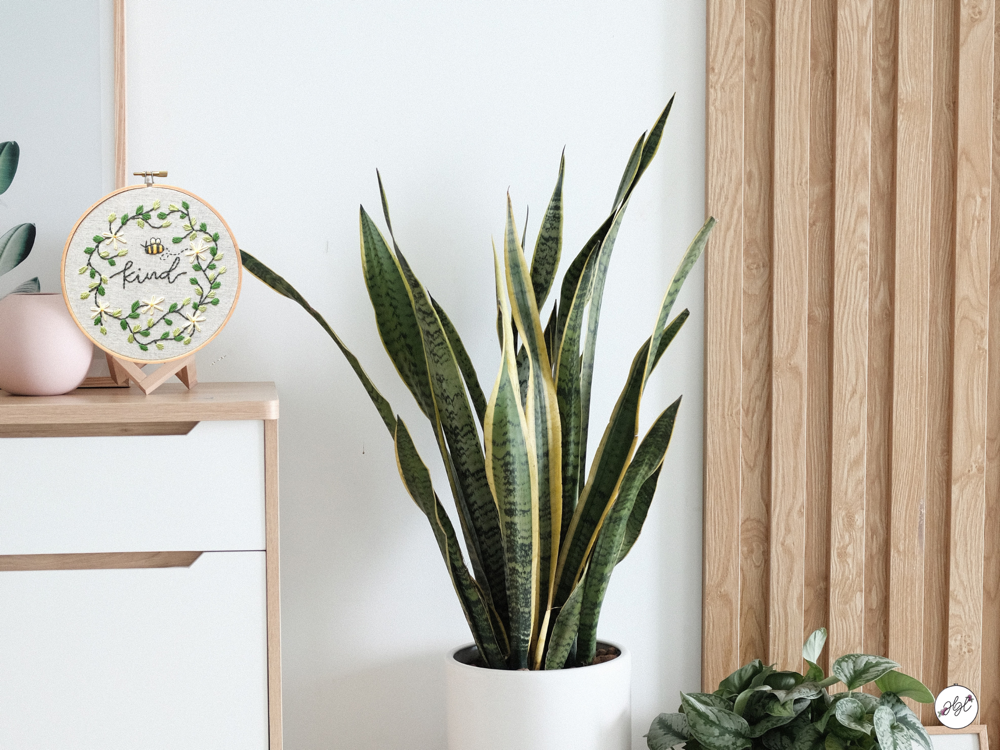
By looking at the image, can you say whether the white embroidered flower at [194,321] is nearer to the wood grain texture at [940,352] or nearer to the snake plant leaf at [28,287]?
the snake plant leaf at [28,287]

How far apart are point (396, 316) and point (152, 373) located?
1.16 feet

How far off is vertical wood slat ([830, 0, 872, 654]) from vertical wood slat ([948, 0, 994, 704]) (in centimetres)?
16

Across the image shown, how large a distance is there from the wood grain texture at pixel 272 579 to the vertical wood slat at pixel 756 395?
81cm

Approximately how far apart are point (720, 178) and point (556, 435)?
1.90 ft

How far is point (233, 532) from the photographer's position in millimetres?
968

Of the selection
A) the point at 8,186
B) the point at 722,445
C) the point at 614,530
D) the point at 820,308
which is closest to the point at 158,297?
the point at 8,186

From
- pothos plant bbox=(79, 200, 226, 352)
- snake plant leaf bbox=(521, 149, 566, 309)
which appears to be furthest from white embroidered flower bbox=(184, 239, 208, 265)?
snake plant leaf bbox=(521, 149, 566, 309)

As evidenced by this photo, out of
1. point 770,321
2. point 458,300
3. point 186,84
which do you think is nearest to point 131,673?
point 458,300

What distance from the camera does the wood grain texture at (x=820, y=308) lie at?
1.39 metres

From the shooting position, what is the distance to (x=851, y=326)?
4.56 ft

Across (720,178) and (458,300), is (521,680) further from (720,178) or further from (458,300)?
(720,178)

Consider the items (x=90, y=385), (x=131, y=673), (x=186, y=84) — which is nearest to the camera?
(x=131, y=673)

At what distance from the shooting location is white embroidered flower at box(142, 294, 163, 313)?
1.05 metres

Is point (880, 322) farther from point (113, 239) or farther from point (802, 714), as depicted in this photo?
point (113, 239)
